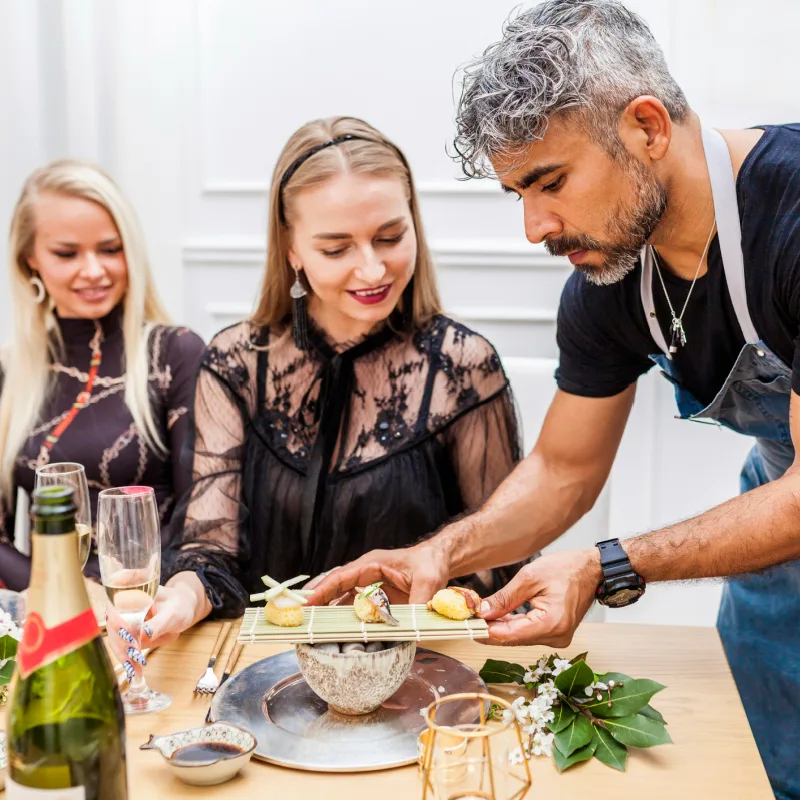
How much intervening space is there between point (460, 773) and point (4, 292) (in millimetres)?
2442

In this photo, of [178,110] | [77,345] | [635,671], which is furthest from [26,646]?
[178,110]

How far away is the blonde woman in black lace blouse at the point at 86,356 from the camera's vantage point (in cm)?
229

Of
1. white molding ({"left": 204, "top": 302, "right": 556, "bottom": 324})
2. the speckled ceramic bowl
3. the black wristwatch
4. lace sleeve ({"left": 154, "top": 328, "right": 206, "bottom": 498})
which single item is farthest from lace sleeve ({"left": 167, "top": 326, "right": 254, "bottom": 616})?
white molding ({"left": 204, "top": 302, "right": 556, "bottom": 324})

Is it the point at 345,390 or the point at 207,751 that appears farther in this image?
the point at 345,390

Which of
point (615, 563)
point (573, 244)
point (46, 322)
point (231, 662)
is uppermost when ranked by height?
point (573, 244)

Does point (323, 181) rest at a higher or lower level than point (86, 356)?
higher

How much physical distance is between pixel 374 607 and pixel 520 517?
65cm

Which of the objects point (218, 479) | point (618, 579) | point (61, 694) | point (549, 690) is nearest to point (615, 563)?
point (618, 579)

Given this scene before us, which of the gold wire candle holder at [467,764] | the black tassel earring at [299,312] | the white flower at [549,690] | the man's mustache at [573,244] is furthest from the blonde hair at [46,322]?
the gold wire candle holder at [467,764]

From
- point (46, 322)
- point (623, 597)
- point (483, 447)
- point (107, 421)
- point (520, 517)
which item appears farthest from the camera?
point (46, 322)

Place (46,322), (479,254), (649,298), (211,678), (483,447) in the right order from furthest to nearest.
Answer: (479,254), (46,322), (483,447), (649,298), (211,678)

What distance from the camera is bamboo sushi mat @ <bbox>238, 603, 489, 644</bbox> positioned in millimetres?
1029

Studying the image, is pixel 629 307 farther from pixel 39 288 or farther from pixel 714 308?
pixel 39 288

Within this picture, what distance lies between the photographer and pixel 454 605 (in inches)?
43.1
